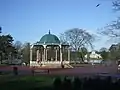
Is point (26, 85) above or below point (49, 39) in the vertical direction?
below

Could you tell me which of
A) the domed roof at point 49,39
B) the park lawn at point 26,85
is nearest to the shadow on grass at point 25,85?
the park lawn at point 26,85

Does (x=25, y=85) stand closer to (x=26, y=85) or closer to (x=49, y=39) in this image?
(x=26, y=85)

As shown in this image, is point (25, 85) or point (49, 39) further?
point (49, 39)

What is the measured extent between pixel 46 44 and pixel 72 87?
183 ft

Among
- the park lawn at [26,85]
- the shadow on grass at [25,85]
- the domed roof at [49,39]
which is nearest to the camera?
the shadow on grass at [25,85]

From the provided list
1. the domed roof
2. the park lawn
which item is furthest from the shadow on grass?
the domed roof

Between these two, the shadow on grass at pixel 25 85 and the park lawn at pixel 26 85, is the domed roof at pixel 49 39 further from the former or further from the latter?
the shadow on grass at pixel 25 85

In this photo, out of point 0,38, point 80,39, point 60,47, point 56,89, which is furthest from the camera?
point 0,38

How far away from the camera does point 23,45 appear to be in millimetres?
118250

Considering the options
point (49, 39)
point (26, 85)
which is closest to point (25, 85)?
point (26, 85)

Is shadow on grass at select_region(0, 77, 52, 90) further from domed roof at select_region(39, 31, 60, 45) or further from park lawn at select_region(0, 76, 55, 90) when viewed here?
domed roof at select_region(39, 31, 60, 45)

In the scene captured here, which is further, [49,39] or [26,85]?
[49,39]

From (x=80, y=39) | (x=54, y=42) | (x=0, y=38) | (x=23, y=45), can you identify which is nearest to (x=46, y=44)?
(x=54, y=42)

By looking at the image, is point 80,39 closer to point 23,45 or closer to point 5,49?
point 5,49
